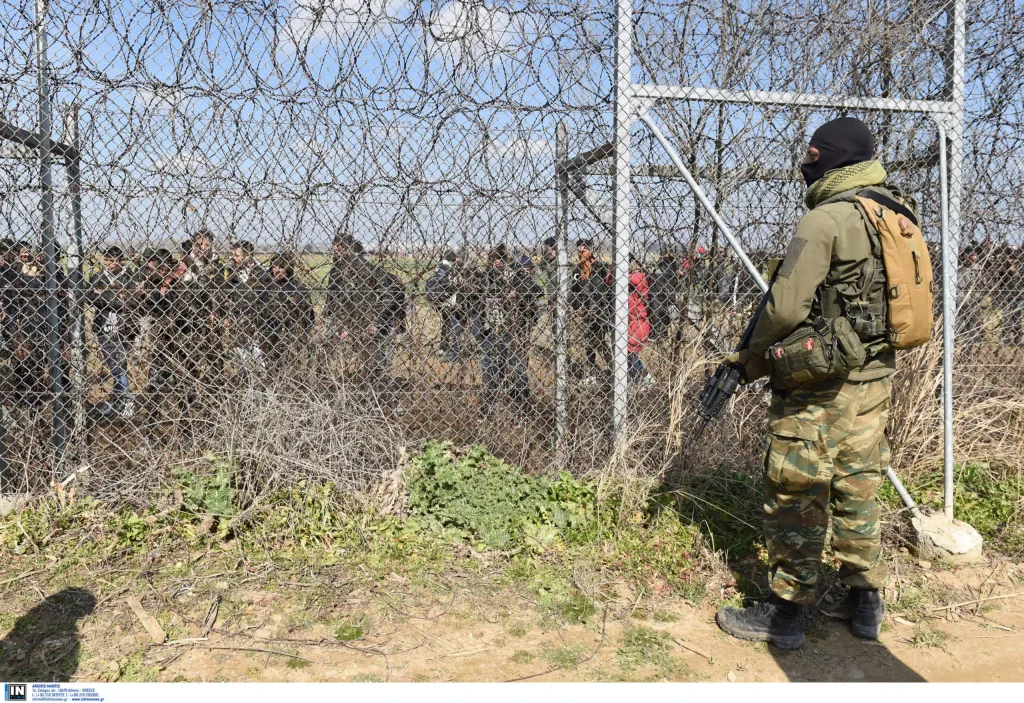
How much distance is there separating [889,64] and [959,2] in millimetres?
465

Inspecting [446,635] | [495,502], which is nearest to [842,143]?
[495,502]

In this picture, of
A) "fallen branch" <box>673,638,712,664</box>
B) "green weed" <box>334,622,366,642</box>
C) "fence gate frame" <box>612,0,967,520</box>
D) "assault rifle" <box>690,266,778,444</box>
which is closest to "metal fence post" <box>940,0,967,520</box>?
"fence gate frame" <box>612,0,967,520</box>

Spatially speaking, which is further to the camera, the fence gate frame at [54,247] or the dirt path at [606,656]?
the fence gate frame at [54,247]

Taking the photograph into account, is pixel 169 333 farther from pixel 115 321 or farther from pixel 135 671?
pixel 135 671

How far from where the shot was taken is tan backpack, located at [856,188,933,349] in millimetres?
2510

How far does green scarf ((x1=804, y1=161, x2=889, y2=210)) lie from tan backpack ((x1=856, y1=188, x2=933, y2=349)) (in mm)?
49

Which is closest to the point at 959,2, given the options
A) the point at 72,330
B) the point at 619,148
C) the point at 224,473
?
the point at 619,148

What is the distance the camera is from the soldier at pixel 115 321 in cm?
365

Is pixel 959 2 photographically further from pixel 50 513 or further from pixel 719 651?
pixel 50 513

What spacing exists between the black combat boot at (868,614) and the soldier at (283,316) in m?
2.79

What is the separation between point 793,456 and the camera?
2650 millimetres

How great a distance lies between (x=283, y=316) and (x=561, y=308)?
1.43 m

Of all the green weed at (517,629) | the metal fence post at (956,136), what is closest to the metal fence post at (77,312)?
the green weed at (517,629)

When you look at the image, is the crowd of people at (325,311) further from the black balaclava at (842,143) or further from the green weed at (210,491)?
the black balaclava at (842,143)
